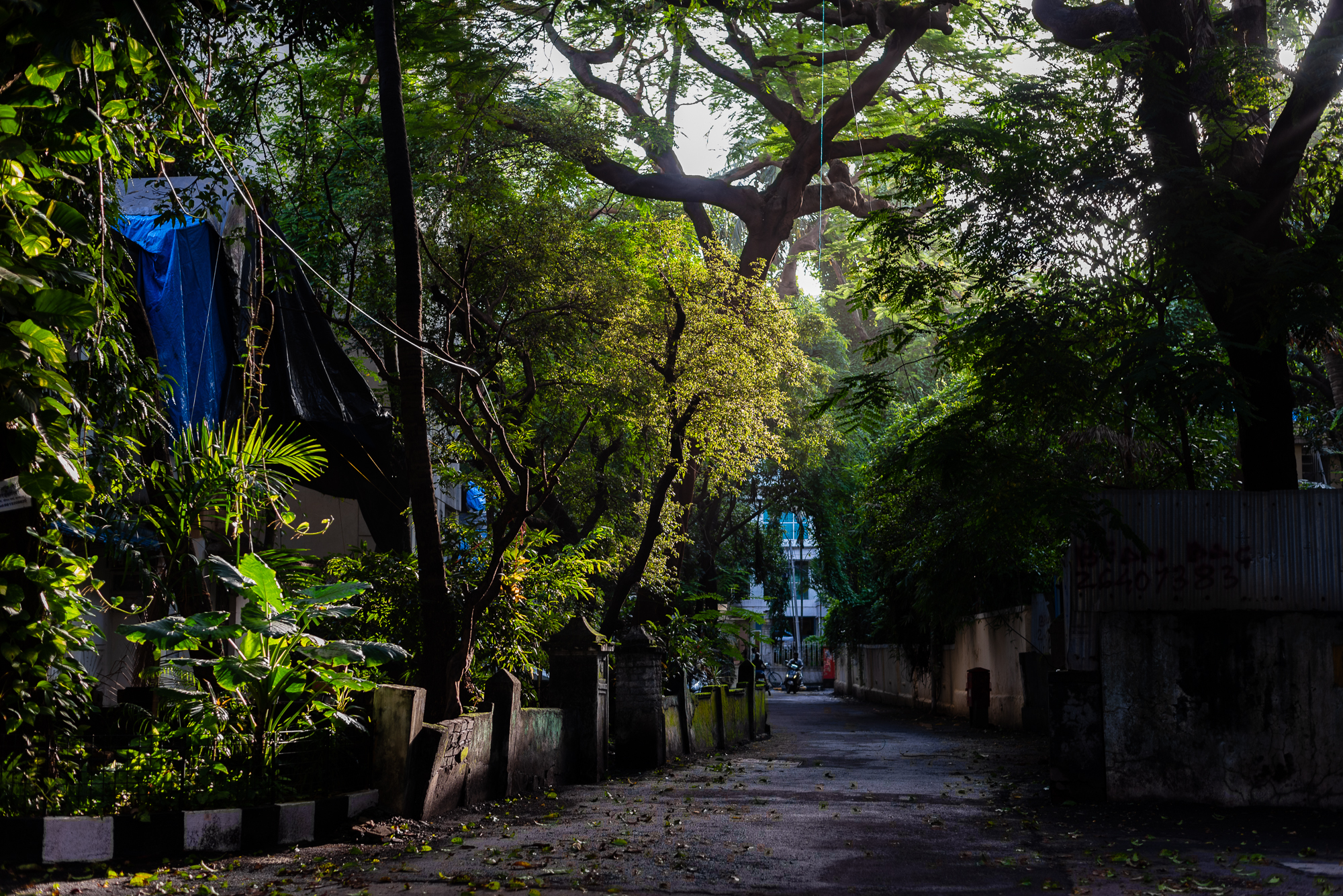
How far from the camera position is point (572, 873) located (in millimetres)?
6316

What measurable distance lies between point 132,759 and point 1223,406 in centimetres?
798

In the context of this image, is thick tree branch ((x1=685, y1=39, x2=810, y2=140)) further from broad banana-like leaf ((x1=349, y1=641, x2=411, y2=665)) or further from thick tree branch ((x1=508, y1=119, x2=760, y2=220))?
broad banana-like leaf ((x1=349, y1=641, x2=411, y2=665))

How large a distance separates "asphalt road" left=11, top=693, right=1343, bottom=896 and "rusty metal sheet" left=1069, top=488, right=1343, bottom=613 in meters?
1.68

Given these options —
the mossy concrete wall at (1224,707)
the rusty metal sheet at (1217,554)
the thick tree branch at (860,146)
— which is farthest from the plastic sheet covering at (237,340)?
the thick tree branch at (860,146)

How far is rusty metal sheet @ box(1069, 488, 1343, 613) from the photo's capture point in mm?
9328

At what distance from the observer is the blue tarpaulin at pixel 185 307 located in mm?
10969

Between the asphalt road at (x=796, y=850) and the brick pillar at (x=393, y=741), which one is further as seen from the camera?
the brick pillar at (x=393, y=741)

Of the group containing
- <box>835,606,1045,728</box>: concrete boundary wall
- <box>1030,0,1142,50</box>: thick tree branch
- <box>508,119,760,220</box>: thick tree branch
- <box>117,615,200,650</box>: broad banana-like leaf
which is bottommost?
<box>835,606,1045,728</box>: concrete boundary wall

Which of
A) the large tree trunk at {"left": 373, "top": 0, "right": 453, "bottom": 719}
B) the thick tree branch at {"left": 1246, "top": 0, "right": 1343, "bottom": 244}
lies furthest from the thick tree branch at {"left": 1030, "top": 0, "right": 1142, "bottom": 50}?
the large tree trunk at {"left": 373, "top": 0, "right": 453, "bottom": 719}

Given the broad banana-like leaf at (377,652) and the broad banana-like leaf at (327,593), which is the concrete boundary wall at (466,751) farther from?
the broad banana-like leaf at (327,593)

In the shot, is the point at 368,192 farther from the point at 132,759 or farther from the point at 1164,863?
the point at 1164,863

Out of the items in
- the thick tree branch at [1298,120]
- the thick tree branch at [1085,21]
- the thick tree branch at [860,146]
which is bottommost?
the thick tree branch at [1298,120]

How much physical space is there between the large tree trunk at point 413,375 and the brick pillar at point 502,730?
2.58 ft

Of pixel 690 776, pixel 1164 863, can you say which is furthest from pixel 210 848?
pixel 690 776
